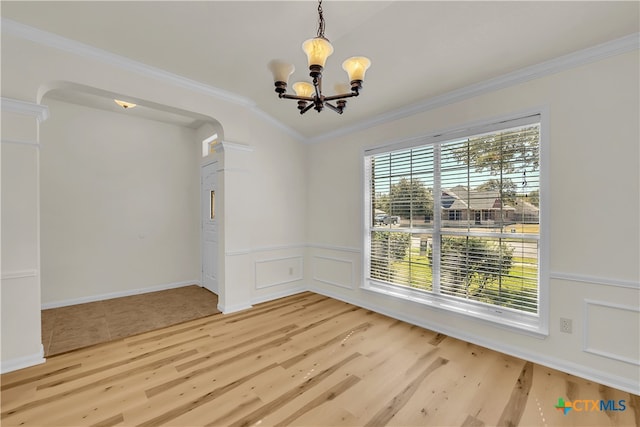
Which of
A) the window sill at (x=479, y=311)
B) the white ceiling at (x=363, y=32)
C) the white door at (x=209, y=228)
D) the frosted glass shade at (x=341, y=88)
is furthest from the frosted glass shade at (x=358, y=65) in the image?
the white door at (x=209, y=228)

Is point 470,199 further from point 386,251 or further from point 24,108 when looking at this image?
point 24,108

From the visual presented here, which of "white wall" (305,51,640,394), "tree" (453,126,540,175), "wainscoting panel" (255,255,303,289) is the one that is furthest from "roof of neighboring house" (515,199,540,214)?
"wainscoting panel" (255,255,303,289)

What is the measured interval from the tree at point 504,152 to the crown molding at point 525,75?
0.48 m

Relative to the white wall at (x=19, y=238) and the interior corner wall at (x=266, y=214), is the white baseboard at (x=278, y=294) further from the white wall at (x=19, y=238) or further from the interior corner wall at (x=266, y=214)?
the white wall at (x=19, y=238)

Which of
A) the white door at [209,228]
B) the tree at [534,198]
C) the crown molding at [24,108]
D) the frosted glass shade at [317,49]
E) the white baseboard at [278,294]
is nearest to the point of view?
the frosted glass shade at [317,49]

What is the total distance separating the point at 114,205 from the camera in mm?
4512

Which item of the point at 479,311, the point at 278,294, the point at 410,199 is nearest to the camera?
the point at 479,311

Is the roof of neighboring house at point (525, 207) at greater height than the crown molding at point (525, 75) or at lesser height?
lesser

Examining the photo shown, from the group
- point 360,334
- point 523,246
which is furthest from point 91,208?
point 523,246

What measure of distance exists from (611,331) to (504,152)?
1758 mm

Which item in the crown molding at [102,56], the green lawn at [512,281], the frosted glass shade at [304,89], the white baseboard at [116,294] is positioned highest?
the crown molding at [102,56]

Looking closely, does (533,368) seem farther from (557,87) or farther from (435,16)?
(435,16)

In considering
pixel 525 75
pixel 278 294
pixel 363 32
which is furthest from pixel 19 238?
pixel 525 75

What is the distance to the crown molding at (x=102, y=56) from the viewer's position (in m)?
2.39
